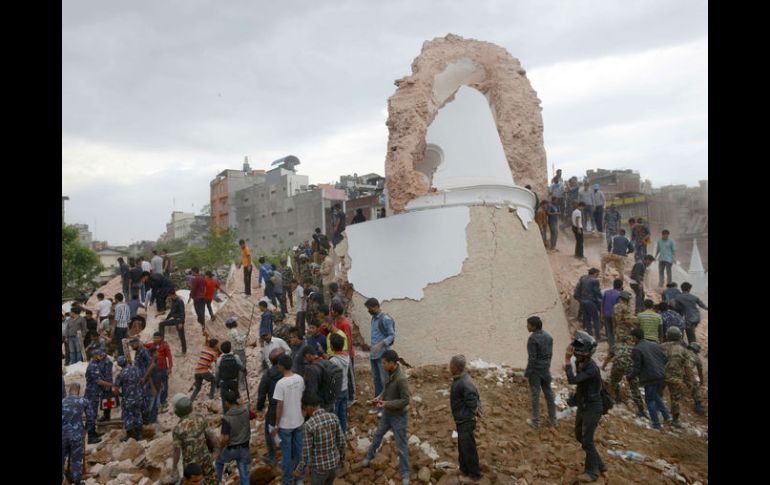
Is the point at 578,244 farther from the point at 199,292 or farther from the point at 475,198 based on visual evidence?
the point at 199,292

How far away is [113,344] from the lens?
10.8 metres

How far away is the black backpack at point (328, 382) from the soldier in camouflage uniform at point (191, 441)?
1.29 m

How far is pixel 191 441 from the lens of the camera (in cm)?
516

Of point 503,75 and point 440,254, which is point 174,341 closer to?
point 440,254

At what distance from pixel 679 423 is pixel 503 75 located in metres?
8.59

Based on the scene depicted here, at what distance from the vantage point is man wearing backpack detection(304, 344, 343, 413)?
18.9ft

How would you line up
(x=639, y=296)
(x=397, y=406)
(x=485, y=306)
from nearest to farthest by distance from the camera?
(x=397, y=406) < (x=485, y=306) < (x=639, y=296)

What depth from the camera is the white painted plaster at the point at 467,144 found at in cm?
1070

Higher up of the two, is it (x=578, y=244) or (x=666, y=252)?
(x=578, y=244)

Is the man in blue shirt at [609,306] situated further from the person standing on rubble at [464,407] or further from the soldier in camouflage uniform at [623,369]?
the person standing on rubble at [464,407]

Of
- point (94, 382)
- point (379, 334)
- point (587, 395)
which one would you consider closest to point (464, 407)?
point (587, 395)

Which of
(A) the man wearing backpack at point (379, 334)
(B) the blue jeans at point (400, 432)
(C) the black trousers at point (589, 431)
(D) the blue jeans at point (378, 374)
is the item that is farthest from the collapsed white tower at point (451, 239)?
(B) the blue jeans at point (400, 432)

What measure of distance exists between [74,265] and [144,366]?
77.6 feet

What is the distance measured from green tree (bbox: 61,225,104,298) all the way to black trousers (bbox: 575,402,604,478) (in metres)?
28.9
